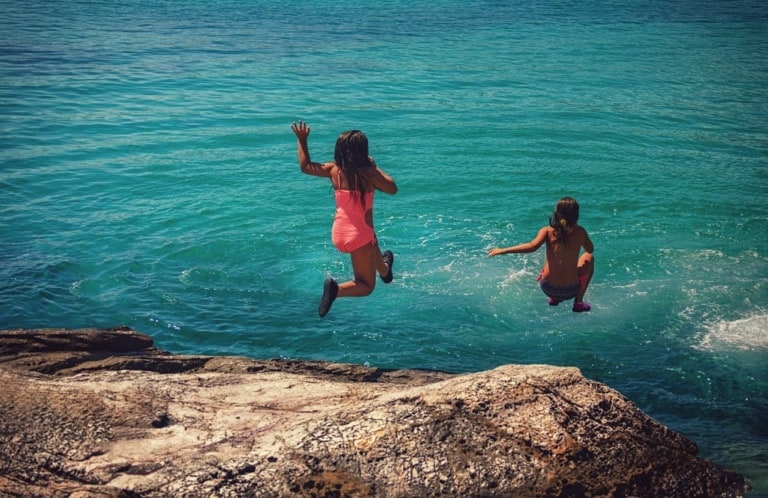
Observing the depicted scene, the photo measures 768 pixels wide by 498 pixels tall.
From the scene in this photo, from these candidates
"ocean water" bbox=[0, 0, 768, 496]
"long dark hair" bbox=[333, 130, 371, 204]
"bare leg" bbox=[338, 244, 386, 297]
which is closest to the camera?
"long dark hair" bbox=[333, 130, 371, 204]

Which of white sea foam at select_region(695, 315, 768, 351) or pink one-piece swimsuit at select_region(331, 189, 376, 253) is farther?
white sea foam at select_region(695, 315, 768, 351)

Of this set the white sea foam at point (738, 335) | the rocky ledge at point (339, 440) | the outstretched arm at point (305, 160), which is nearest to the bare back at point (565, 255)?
the rocky ledge at point (339, 440)

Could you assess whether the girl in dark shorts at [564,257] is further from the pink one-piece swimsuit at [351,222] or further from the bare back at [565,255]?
the pink one-piece swimsuit at [351,222]

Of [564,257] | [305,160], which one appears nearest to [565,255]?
[564,257]

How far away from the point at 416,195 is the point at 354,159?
30.4ft

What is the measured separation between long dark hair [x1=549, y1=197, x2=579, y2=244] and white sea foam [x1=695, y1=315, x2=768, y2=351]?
3.51m

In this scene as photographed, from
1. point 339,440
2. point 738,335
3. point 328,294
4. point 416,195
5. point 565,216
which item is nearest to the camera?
point 339,440

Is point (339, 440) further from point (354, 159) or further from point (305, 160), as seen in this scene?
point (305, 160)

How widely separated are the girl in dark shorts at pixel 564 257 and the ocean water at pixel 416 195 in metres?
1.83

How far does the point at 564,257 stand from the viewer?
32.2ft

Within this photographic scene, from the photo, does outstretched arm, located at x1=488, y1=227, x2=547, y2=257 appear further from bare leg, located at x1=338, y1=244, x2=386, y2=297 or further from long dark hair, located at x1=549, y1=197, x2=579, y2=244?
bare leg, located at x1=338, y1=244, x2=386, y2=297

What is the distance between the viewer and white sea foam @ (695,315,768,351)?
471 inches

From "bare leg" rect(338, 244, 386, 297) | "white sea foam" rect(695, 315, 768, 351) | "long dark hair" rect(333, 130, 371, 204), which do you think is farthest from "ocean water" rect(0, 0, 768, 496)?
"long dark hair" rect(333, 130, 371, 204)

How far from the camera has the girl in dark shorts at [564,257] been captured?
9.63 metres
